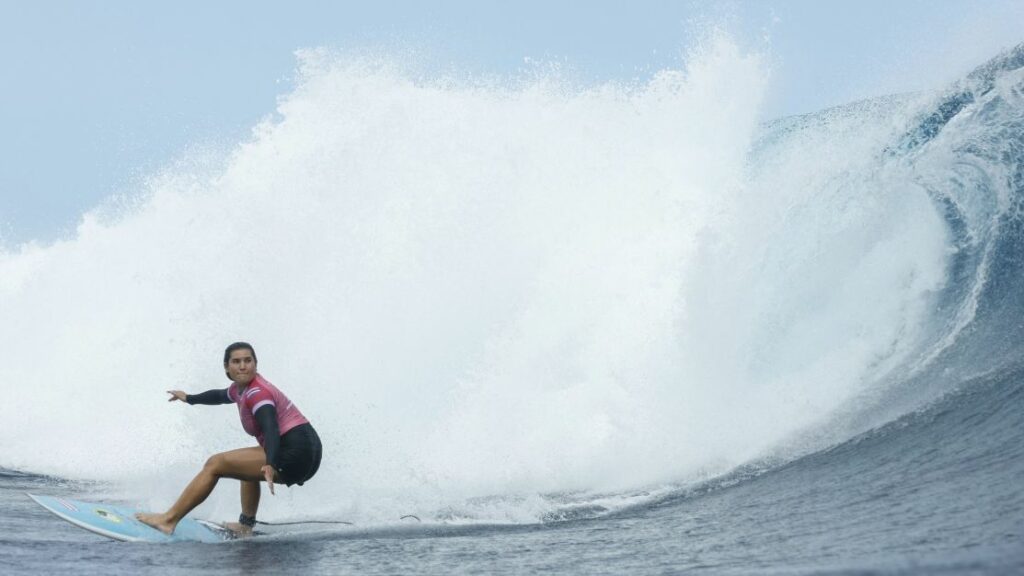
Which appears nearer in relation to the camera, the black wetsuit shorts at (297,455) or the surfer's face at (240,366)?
the surfer's face at (240,366)

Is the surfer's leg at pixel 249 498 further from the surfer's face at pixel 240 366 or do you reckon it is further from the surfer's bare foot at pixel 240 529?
the surfer's face at pixel 240 366

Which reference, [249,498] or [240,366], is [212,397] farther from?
[249,498]

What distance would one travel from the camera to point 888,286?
11.8 m

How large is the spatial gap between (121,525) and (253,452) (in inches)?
37.1

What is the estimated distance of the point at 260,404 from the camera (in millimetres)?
6305

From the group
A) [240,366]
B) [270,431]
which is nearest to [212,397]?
[240,366]

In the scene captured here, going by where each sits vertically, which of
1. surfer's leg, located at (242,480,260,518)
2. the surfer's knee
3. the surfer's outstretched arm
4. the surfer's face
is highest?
the surfer's face

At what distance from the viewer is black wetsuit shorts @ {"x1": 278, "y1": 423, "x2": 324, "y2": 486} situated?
650 centimetres

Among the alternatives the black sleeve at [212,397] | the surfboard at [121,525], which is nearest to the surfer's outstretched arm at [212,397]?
the black sleeve at [212,397]

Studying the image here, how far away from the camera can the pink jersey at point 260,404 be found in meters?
6.36

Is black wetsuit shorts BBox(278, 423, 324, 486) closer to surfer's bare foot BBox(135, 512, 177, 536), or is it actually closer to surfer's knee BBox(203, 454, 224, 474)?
surfer's knee BBox(203, 454, 224, 474)

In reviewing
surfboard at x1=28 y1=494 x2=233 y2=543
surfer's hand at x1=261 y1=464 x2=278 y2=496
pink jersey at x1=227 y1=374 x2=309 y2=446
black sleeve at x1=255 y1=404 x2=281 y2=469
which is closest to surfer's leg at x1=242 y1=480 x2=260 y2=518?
surfboard at x1=28 y1=494 x2=233 y2=543

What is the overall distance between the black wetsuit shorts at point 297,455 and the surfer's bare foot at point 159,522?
2.55 feet

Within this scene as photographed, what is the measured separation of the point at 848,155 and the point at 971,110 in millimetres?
1640
